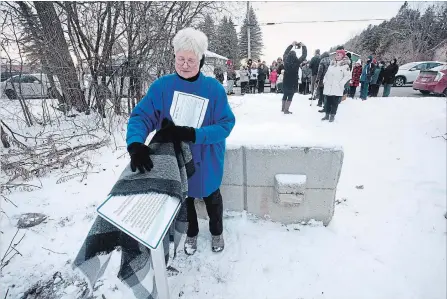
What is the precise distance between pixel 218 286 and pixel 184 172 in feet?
3.17

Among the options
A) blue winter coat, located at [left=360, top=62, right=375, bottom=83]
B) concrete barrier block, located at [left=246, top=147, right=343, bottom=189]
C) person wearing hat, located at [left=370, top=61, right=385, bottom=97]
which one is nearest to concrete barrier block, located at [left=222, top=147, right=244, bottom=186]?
concrete barrier block, located at [left=246, top=147, right=343, bottom=189]

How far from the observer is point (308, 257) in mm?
2090

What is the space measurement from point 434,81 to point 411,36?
2131 cm

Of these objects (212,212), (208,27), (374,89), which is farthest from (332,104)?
(374,89)

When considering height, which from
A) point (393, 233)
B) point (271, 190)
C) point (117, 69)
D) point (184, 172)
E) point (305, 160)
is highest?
point (117, 69)

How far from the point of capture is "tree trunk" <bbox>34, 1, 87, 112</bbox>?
204 inches

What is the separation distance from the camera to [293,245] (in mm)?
2215

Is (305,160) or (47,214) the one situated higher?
(305,160)

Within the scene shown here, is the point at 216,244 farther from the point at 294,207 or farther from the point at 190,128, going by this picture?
the point at 190,128

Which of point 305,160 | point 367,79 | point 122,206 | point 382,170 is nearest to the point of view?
point 122,206

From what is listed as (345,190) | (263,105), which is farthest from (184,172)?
(263,105)

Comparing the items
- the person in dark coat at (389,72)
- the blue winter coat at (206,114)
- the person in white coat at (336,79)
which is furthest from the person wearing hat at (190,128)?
the person in dark coat at (389,72)

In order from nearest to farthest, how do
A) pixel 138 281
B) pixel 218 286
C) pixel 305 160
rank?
pixel 138 281 < pixel 218 286 < pixel 305 160

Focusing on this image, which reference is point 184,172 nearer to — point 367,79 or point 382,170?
point 382,170
